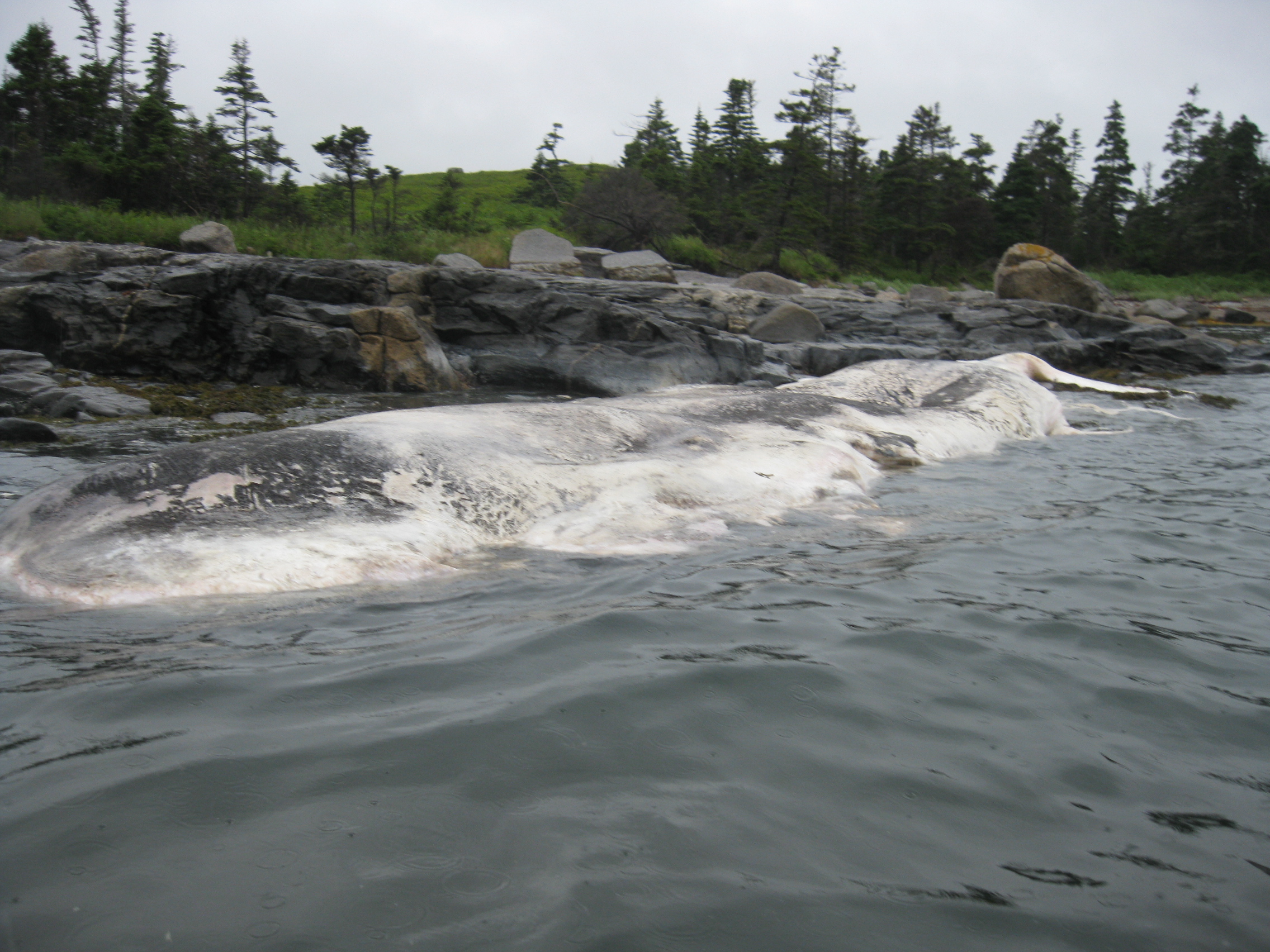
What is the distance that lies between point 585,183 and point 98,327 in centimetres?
2231

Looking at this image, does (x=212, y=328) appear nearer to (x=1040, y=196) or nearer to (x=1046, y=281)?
(x=1046, y=281)

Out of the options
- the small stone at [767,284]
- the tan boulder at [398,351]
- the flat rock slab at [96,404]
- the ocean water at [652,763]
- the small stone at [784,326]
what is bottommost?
the ocean water at [652,763]

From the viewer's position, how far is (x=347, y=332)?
10148 mm

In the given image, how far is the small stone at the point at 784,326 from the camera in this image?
15727mm

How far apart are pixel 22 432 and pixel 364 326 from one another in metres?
4.26

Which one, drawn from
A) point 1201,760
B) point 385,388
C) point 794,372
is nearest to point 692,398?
point 1201,760

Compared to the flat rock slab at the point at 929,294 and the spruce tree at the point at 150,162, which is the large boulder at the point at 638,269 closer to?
the flat rock slab at the point at 929,294

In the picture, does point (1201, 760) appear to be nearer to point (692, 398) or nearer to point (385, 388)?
point (692, 398)

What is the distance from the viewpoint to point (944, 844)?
157 cm

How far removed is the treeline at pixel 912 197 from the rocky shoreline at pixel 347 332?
1655cm

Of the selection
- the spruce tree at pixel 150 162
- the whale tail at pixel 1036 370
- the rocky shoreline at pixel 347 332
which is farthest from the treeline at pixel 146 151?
the whale tail at pixel 1036 370

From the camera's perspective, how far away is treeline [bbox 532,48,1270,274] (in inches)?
1262

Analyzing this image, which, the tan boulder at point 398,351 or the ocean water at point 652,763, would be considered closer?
the ocean water at point 652,763

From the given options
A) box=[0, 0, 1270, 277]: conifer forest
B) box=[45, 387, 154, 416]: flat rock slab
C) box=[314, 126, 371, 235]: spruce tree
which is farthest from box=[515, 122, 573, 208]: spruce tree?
box=[45, 387, 154, 416]: flat rock slab
